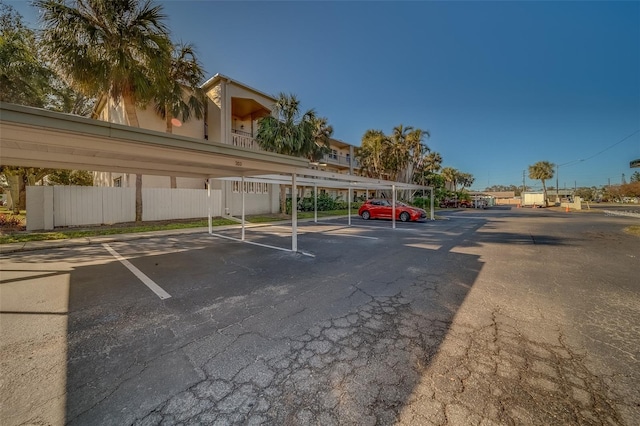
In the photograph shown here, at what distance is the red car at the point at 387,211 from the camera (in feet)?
54.9

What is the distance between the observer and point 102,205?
41.7 ft

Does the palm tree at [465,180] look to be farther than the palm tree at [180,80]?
Yes

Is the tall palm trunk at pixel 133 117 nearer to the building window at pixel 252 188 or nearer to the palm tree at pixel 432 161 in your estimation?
the building window at pixel 252 188

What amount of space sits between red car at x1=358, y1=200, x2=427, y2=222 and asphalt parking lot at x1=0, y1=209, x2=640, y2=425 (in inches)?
427

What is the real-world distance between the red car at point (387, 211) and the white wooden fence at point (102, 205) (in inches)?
415

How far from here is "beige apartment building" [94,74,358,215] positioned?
54.7 feet

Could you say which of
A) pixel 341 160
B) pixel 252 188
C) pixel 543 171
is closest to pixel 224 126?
pixel 252 188

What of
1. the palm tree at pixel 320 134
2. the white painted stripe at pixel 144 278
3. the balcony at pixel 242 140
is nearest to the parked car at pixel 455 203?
the palm tree at pixel 320 134

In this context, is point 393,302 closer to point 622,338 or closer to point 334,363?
point 334,363

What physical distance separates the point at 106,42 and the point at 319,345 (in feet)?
48.6

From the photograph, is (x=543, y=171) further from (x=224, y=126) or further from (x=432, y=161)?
(x=224, y=126)

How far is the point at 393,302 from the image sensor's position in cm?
397

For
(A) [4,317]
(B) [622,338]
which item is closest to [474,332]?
(B) [622,338]

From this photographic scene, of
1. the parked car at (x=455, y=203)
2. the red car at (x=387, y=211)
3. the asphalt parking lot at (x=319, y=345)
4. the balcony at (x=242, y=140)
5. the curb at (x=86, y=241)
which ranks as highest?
the balcony at (x=242, y=140)
